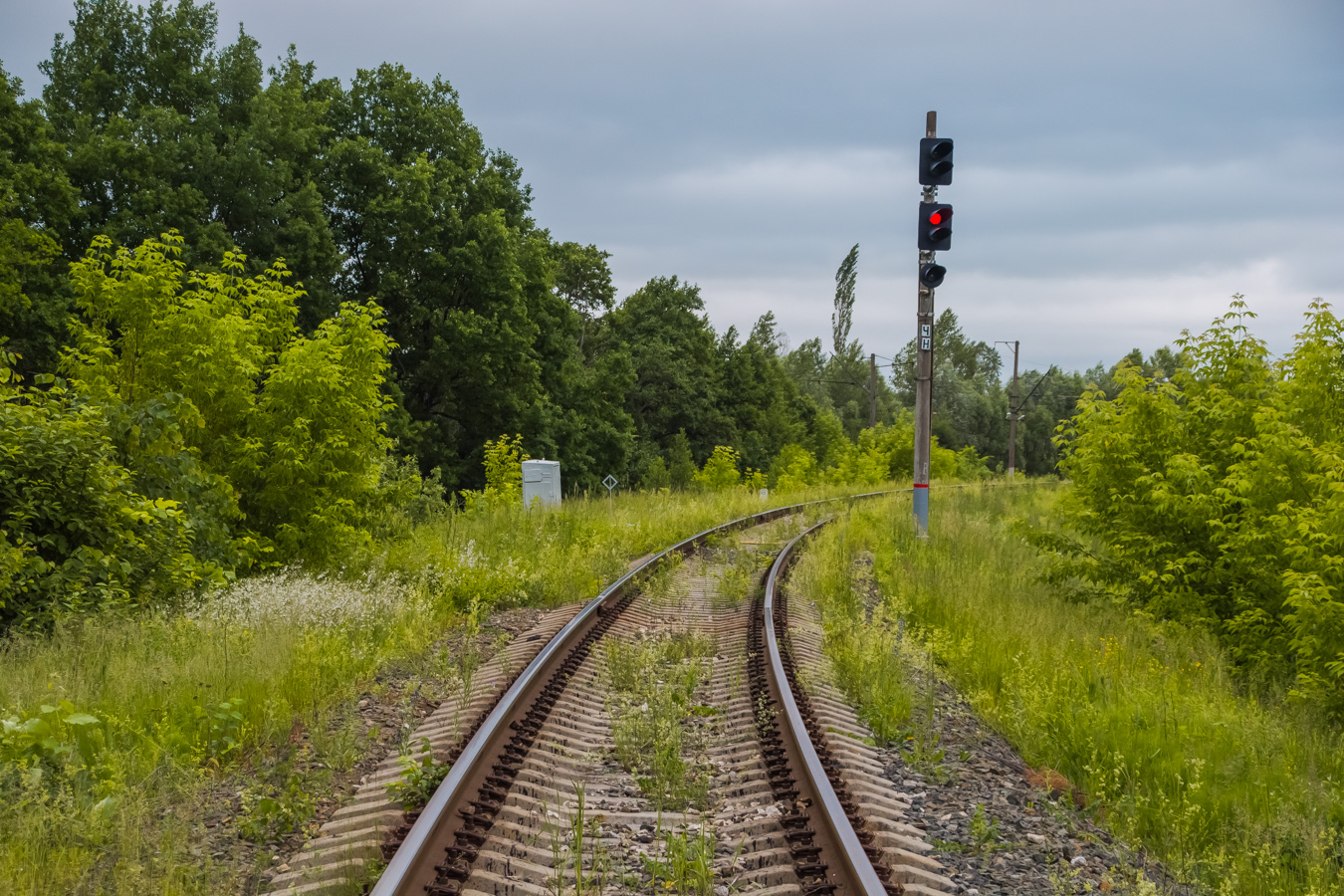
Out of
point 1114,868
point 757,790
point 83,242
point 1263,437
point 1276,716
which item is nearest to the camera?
point 1114,868

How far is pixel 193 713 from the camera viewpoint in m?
5.38

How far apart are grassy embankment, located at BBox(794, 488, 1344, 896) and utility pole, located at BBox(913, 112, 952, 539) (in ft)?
12.2

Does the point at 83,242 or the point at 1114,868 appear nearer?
the point at 1114,868

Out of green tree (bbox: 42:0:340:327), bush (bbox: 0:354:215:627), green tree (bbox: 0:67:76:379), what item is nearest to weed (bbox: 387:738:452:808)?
bush (bbox: 0:354:215:627)

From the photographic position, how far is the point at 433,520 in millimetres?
15047

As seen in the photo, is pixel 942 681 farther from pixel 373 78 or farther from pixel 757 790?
pixel 373 78

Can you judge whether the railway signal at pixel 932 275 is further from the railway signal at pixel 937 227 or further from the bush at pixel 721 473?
the bush at pixel 721 473

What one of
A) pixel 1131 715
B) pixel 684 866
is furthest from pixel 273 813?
pixel 1131 715

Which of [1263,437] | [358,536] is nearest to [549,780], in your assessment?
[358,536]

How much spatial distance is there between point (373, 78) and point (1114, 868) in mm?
34459

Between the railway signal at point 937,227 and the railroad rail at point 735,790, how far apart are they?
809cm

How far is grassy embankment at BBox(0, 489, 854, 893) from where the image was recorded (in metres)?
3.94

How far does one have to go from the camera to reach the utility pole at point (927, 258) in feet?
44.5

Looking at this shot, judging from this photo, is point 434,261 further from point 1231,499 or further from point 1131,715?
point 1131,715
